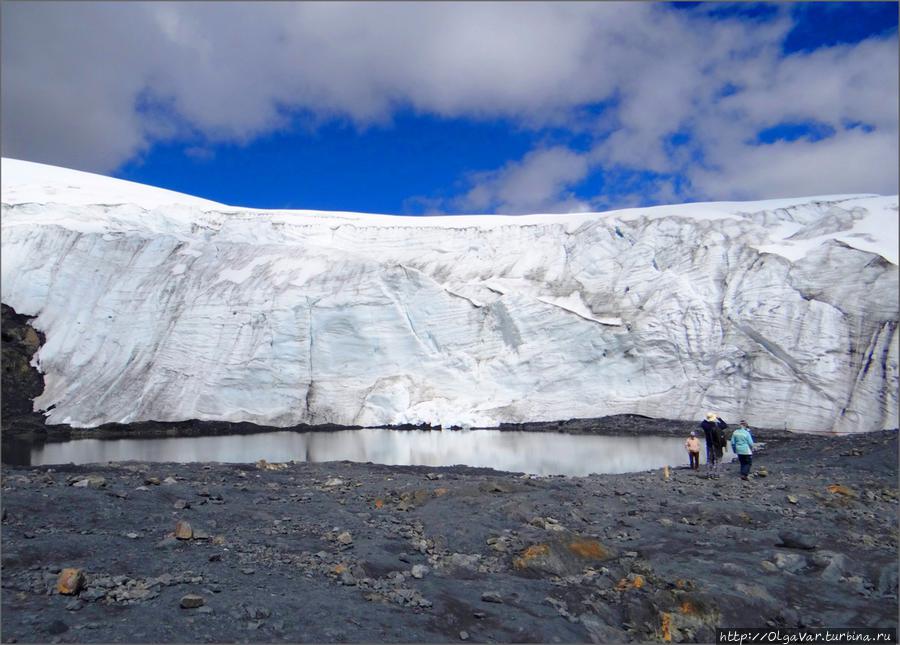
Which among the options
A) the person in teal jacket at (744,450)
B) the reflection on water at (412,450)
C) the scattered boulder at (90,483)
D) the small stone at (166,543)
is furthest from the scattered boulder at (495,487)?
the reflection on water at (412,450)

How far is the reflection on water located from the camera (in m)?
12.8

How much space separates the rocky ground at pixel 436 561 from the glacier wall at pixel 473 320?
442 inches

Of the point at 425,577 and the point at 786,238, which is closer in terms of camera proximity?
the point at 425,577

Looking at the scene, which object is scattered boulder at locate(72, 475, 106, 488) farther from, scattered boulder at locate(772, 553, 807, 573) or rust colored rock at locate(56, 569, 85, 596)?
scattered boulder at locate(772, 553, 807, 573)

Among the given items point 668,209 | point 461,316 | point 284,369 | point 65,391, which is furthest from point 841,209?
point 65,391

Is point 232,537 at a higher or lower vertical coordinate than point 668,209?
lower

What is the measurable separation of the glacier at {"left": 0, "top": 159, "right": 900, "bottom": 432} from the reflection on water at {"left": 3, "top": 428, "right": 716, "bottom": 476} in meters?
2.47

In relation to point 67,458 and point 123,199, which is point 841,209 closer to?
point 67,458

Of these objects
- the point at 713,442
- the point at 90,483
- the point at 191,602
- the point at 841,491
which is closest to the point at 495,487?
the point at 841,491

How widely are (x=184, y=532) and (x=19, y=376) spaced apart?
714 inches

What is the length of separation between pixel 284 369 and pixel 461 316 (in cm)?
552

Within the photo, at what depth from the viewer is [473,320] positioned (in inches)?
853

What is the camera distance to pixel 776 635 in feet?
14.0

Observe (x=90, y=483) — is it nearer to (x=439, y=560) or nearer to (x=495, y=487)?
(x=439, y=560)
